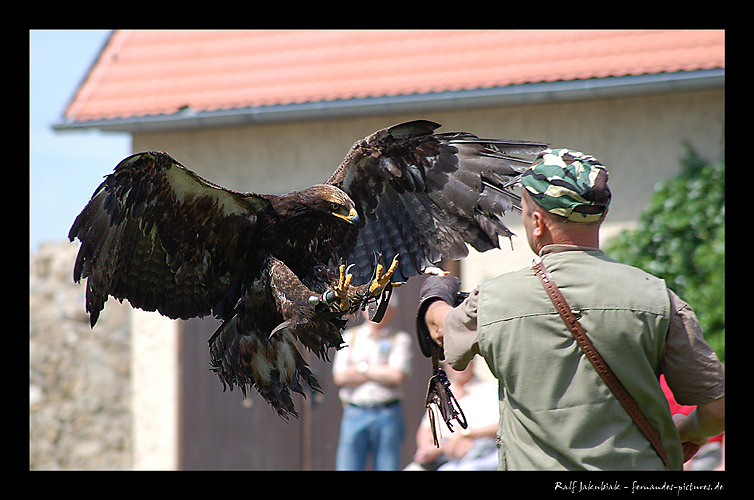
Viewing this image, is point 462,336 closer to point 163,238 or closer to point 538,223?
point 538,223

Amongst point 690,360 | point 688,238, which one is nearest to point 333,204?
point 690,360

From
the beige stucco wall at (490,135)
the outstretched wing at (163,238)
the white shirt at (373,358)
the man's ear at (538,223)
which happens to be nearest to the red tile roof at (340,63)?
the beige stucco wall at (490,135)

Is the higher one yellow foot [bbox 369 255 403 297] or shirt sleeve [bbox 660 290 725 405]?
yellow foot [bbox 369 255 403 297]

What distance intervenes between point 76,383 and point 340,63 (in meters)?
4.18

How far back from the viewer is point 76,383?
8.21 meters

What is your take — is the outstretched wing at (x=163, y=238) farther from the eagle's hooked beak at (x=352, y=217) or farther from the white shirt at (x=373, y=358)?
the white shirt at (x=373, y=358)

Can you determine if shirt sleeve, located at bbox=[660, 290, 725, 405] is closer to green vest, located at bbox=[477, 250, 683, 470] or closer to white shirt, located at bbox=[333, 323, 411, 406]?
green vest, located at bbox=[477, 250, 683, 470]

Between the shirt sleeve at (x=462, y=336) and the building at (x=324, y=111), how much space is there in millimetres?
4305

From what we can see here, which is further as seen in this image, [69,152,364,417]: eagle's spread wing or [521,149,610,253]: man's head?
[69,152,364,417]: eagle's spread wing

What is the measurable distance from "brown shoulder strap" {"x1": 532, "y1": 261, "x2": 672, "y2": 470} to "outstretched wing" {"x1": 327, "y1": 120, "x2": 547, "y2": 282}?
2.16 feet

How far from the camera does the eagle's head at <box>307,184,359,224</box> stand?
2.56m

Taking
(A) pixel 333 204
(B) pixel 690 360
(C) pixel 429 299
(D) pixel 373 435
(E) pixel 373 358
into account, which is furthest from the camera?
(D) pixel 373 435

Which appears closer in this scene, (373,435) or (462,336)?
(462,336)

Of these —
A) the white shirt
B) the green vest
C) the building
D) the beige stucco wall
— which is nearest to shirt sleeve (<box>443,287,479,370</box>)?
the green vest
